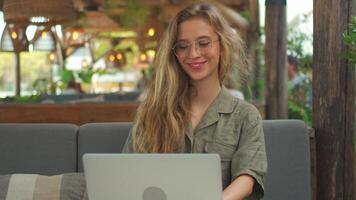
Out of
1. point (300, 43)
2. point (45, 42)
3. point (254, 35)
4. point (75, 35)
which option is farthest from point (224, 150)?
point (75, 35)

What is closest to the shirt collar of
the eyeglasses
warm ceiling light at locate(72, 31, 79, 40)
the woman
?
the woman

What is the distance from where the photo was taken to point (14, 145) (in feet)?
10.8

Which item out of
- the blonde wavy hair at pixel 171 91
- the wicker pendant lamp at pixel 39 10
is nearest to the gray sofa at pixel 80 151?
the blonde wavy hair at pixel 171 91

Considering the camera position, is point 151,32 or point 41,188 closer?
point 41,188

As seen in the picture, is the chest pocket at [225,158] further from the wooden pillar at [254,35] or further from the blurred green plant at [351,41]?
the wooden pillar at [254,35]

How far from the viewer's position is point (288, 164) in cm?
316

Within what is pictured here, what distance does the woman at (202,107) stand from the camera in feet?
7.54

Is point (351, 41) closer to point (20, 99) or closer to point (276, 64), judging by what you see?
point (276, 64)

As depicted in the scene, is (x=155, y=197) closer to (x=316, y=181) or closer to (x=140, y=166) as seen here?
(x=140, y=166)

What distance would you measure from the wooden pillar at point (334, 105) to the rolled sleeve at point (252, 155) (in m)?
1.09

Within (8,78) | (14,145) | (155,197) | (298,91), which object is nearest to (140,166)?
(155,197)

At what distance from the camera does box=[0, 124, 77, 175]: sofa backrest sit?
10.7ft

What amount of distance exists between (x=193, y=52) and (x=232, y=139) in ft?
1.13

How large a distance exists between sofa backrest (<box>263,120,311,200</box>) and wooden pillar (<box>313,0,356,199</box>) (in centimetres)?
23
